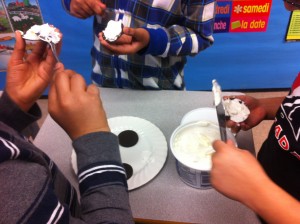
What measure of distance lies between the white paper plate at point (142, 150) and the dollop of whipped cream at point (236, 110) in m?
0.20

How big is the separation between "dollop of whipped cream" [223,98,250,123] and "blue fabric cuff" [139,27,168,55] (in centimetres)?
25

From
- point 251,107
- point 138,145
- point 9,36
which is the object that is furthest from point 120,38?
point 9,36

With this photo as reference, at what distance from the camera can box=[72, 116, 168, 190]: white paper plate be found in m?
0.72

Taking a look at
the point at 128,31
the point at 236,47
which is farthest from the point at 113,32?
the point at 236,47

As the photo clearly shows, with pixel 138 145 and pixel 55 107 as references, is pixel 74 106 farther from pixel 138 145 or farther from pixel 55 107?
pixel 138 145

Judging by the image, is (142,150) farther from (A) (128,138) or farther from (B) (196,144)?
(B) (196,144)

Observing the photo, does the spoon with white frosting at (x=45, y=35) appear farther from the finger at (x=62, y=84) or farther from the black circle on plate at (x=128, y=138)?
the black circle on plate at (x=128, y=138)

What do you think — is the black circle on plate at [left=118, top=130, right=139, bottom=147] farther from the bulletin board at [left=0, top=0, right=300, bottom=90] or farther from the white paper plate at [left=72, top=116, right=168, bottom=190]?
the bulletin board at [left=0, top=0, right=300, bottom=90]

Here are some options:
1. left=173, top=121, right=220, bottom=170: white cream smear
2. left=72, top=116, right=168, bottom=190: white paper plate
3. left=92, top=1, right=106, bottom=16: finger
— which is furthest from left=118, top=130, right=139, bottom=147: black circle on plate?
left=92, top=1, right=106, bottom=16: finger

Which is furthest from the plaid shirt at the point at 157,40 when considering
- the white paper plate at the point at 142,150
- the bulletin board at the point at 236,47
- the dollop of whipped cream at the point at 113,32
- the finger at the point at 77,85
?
the bulletin board at the point at 236,47

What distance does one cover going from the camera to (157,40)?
0.82m

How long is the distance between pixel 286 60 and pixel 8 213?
1.93m

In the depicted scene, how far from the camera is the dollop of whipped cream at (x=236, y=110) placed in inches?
29.7

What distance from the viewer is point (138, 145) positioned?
2.58 feet
